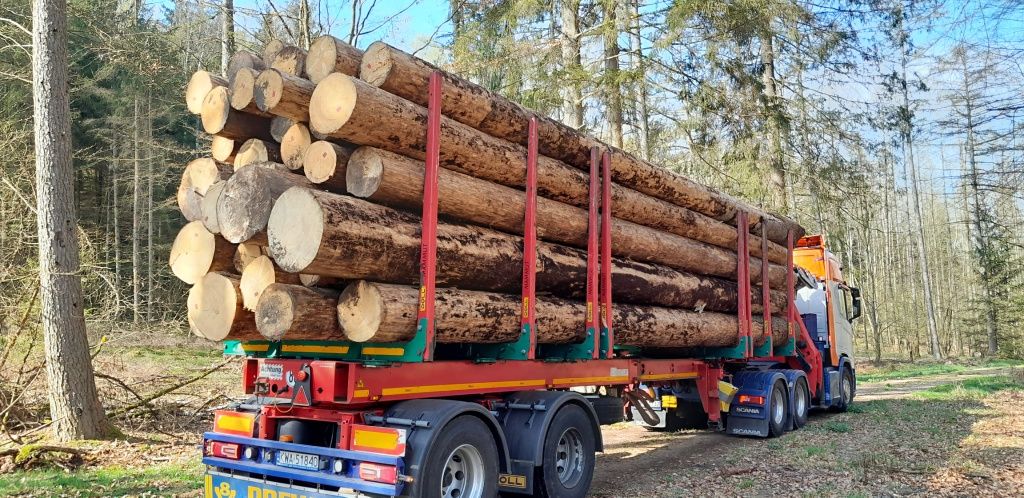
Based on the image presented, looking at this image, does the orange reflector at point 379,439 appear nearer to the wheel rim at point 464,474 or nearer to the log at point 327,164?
the wheel rim at point 464,474

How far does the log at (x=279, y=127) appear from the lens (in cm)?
570

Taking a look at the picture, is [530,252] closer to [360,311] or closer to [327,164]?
[360,311]

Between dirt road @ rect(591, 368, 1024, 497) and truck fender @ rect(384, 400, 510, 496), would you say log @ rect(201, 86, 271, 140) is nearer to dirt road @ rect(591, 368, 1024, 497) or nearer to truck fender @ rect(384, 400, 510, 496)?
truck fender @ rect(384, 400, 510, 496)

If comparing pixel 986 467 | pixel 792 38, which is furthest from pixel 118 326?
pixel 792 38

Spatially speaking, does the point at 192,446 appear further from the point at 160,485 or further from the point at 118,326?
the point at 118,326

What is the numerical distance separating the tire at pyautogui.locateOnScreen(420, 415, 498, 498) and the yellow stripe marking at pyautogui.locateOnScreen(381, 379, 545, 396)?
0.97 feet

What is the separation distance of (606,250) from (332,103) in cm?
337

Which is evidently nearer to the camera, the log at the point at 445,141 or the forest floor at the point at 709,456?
the log at the point at 445,141

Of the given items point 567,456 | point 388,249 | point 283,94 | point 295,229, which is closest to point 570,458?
point 567,456

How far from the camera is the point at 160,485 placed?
662 centimetres

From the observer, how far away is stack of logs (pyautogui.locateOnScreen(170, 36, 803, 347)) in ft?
15.6

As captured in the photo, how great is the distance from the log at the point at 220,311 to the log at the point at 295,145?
0.98 m

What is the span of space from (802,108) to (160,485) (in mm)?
18983

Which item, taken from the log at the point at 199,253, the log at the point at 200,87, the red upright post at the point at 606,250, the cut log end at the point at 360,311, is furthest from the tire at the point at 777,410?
the log at the point at 200,87
